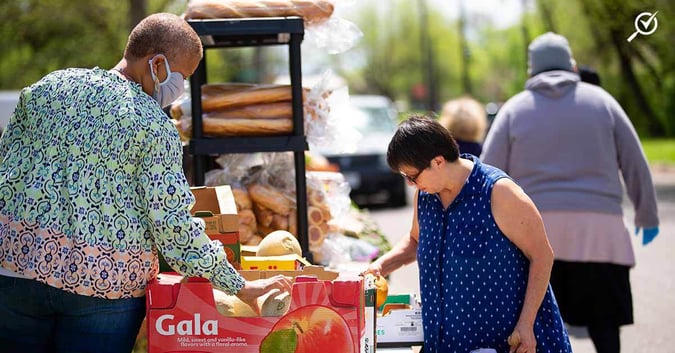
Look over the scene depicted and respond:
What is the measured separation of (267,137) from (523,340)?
6.27 ft

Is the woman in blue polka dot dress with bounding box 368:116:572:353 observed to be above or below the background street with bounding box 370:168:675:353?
above

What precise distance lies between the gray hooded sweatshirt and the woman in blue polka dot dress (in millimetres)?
1823

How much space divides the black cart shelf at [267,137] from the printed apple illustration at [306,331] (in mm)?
1593

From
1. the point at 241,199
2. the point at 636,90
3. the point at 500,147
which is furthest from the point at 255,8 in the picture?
the point at 636,90

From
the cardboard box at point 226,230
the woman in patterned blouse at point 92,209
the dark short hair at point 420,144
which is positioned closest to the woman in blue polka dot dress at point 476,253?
the dark short hair at point 420,144

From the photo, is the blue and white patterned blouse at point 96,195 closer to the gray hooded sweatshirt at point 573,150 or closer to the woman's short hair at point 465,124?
the gray hooded sweatshirt at point 573,150

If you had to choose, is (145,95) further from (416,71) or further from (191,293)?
(416,71)

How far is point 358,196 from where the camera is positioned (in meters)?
17.5

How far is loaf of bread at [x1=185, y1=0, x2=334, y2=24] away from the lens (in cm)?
482

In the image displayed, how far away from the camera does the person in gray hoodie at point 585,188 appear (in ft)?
17.4

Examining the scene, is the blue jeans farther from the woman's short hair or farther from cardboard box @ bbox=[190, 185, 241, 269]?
the woman's short hair

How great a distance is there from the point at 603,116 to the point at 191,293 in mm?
2964

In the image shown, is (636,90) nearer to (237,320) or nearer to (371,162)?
(371,162)

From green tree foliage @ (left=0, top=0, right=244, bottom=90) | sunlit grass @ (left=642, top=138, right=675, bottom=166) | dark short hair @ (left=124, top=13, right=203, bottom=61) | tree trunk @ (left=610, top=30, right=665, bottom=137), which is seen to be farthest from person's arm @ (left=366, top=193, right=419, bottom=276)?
tree trunk @ (left=610, top=30, right=665, bottom=137)
